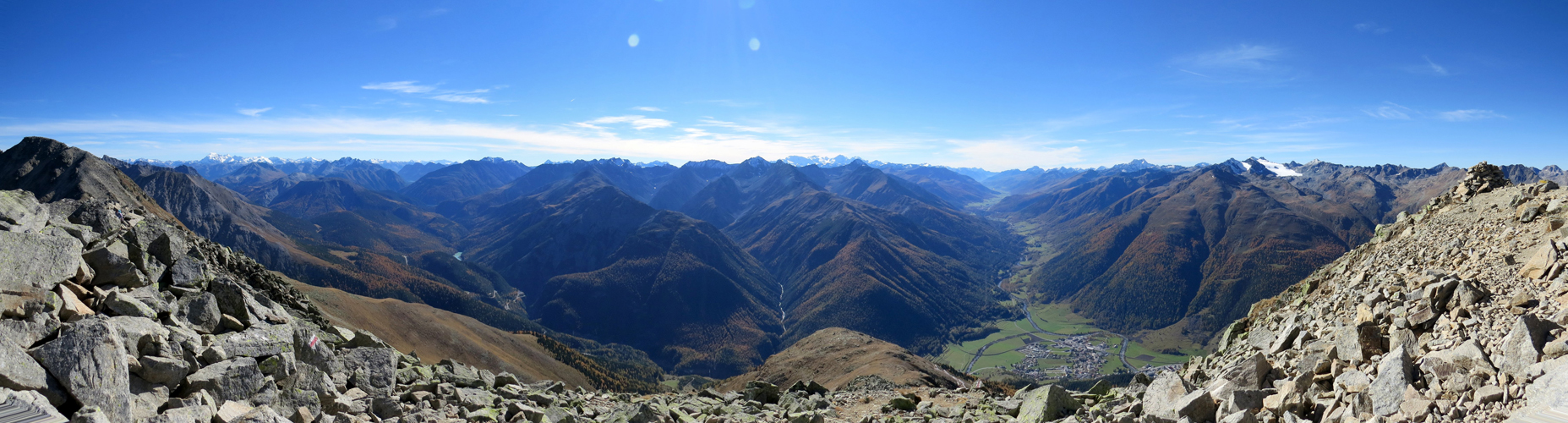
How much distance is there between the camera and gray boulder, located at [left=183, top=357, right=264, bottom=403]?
16.6m

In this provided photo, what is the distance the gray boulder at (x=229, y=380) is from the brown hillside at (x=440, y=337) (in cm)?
6576

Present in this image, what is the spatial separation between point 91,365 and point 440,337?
112619 mm

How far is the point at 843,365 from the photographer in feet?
354

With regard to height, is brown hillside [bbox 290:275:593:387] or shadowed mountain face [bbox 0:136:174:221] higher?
shadowed mountain face [bbox 0:136:174:221]

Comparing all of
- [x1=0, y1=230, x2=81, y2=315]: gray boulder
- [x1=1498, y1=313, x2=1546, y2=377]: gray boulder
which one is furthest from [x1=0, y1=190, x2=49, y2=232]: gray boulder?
[x1=1498, y1=313, x2=1546, y2=377]: gray boulder

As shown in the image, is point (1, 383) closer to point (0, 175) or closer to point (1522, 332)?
point (1522, 332)

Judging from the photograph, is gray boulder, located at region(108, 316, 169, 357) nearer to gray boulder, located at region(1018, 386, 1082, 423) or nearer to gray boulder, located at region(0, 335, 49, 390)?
gray boulder, located at region(0, 335, 49, 390)

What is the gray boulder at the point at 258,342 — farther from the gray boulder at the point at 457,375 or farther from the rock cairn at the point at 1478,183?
the rock cairn at the point at 1478,183

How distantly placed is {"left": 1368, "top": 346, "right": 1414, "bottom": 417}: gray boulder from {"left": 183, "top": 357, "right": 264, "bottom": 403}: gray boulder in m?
31.5

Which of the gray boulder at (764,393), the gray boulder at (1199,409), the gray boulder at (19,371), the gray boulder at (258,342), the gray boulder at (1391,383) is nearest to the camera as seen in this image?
the gray boulder at (19,371)

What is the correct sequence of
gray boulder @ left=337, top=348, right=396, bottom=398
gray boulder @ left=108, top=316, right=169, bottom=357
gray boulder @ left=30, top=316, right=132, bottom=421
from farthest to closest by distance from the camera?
gray boulder @ left=337, top=348, right=396, bottom=398 < gray boulder @ left=108, top=316, right=169, bottom=357 < gray boulder @ left=30, top=316, right=132, bottom=421

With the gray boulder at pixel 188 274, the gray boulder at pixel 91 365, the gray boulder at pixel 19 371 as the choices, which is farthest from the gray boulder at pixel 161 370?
the gray boulder at pixel 188 274

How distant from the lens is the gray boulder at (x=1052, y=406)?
25.8 m

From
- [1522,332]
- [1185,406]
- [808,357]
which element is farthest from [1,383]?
[808,357]
